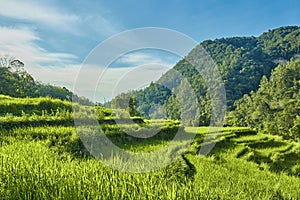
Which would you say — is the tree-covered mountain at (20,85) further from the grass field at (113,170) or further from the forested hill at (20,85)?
the grass field at (113,170)

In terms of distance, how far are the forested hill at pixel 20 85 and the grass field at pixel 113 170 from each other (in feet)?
30.1

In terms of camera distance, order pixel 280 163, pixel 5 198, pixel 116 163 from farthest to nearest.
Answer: pixel 280 163 < pixel 116 163 < pixel 5 198

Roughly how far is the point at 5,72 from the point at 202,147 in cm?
1708

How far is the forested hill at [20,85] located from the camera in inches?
817

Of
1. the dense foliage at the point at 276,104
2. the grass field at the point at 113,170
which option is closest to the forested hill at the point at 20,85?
the grass field at the point at 113,170

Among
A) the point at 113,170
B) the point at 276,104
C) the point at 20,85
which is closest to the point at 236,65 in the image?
the point at 276,104

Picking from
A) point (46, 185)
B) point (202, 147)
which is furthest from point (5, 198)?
point (202, 147)

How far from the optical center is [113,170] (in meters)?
4.07

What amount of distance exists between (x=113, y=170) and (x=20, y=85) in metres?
20.2

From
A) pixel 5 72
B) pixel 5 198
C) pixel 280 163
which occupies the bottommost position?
pixel 280 163

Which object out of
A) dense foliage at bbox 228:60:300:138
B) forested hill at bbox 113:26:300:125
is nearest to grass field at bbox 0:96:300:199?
dense foliage at bbox 228:60:300:138

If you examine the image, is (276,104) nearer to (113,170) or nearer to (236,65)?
(236,65)

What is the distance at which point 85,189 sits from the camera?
293 centimetres

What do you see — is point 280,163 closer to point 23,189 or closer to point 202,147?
point 202,147
